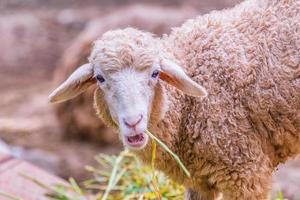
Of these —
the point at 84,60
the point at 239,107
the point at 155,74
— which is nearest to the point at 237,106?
the point at 239,107

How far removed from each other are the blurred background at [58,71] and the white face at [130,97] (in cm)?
253

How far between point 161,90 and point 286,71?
0.72 metres

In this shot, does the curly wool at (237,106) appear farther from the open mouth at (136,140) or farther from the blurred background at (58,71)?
the blurred background at (58,71)

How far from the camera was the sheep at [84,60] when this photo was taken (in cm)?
807

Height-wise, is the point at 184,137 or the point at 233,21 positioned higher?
the point at 233,21

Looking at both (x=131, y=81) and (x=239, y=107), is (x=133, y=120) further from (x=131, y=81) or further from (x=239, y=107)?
(x=239, y=107)

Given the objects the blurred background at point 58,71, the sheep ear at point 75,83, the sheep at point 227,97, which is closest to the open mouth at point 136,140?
the sheep at point 227,97

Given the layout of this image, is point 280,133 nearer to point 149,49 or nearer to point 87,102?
point 149,49

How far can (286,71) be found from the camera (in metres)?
3.97

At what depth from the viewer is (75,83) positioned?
381 centimetres

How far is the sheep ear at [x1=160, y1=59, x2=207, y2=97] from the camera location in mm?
3738

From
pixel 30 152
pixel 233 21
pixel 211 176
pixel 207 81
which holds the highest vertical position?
pixel 233 21

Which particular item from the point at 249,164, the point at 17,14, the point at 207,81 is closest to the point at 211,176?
the point at 249,164

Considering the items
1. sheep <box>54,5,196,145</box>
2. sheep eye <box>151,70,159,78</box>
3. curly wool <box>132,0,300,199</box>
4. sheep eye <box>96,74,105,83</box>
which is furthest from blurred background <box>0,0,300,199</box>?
sheep eye <box>96,74,105,83</box>
